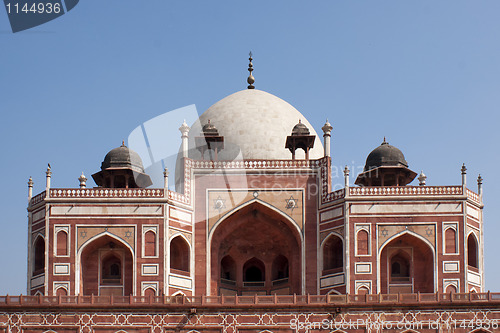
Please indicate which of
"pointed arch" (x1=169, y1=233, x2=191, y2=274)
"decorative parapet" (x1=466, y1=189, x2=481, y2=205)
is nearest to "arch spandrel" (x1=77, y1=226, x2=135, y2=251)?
"pointed arch" (x1=169, y1=233, x2=191, y2=274)

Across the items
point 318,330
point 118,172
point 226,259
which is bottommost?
point 318,330

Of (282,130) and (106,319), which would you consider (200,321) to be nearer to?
(106,319)

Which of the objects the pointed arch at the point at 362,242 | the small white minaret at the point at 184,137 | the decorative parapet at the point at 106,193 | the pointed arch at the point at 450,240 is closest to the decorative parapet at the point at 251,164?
the small white minaret at the point at 184,137

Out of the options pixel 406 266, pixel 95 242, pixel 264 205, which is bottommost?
pixel 406 266

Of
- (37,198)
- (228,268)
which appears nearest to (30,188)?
(37,198)

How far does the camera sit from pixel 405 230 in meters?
42.4

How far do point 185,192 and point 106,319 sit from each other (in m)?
6.80

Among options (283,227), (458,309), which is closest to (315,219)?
(283,227)

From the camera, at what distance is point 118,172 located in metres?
44.8

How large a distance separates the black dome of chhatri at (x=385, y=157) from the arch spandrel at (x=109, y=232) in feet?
32.3

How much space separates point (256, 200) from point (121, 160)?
5606 millimetres

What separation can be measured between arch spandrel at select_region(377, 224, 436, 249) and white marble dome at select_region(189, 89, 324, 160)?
684 centimetres

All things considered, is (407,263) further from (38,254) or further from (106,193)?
(38,254)

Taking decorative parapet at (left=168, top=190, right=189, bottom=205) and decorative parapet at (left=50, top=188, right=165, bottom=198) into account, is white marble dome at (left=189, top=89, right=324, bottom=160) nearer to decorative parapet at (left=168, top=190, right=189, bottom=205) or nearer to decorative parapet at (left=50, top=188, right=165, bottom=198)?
decorative parapet at (left=168, top=190, right=189, bottom=205)
